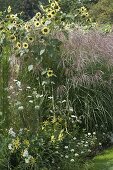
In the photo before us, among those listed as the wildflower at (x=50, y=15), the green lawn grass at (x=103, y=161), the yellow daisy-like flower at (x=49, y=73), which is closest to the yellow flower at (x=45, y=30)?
the wildflower at (x=50, y=15)

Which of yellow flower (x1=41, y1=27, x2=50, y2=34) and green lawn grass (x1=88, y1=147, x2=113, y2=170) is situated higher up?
yellow flower (x1=41, y1=27, x2=50, y2=34)

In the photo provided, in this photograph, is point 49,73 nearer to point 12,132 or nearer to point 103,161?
point 103,161

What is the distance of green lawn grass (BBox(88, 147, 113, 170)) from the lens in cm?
468

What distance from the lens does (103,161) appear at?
491 centimetres

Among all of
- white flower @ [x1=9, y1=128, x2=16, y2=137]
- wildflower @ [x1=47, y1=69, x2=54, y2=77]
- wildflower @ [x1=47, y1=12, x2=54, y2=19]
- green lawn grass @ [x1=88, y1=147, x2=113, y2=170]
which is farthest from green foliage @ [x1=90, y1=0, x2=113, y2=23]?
white flower @ [x1=9, y1=128, x2=16, y2=137]

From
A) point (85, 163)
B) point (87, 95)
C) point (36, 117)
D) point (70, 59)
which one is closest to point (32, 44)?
point (70, 59)

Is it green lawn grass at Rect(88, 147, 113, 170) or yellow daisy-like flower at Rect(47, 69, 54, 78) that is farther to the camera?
yellow daisy-like flower at Rect(47, 69, 54, 78)

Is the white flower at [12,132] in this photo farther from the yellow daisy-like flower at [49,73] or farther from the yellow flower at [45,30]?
the yellow flower at [45,30]

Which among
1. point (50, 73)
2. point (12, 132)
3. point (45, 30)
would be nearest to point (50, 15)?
point (45, 30)

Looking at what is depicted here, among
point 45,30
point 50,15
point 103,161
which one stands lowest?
point 103,161

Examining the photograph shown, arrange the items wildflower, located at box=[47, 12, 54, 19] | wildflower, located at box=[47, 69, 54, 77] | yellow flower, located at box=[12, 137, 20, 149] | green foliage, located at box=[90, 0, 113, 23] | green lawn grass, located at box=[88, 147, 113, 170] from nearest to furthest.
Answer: yellow flower, located at box=[12, 137, 20, 149], green lawn grass, located at box=[88, 147, 113, 170], wildflower, located at box=[47, 69, 54, 77], wildflower, located at box=[47, 12, 54, 19], green foliage, located at box=[90, 0, 113, 23]

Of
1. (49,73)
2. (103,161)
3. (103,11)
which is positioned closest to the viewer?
(103,161)

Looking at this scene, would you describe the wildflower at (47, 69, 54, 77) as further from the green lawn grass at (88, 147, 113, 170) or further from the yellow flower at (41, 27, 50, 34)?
the green lawn grass at (88, 147, 113, 170)

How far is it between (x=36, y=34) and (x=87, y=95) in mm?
989
